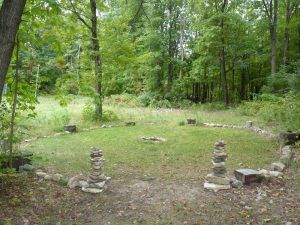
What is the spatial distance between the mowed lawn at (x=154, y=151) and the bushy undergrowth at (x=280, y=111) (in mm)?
984

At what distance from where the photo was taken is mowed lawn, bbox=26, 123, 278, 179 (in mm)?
5793

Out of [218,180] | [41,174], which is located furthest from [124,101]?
[218,180]

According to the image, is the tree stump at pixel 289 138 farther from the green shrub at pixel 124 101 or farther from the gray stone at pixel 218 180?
the green shrub at pixel 124 101

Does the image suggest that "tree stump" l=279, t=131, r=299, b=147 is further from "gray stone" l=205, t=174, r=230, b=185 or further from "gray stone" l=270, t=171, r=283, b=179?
"gray stone" l=205, t=174, r=230, b=185

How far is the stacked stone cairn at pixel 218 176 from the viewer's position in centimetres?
466

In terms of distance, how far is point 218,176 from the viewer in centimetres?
481

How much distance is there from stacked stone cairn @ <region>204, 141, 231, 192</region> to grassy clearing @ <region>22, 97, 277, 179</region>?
1.80ft

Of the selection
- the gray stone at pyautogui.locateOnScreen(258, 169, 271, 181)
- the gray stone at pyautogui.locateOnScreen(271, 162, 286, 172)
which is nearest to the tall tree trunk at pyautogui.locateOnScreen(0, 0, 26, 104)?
the gray stone at pyautogui.locateOnScreen(258, 169, 271, 181)

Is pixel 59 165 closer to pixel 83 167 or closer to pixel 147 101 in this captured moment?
pixel 83 167

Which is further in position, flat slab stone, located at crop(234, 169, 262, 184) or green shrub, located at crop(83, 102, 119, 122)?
green shrub, located at crop(83, 102, 119, 122)

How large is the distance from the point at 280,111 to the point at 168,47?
42.4 feet

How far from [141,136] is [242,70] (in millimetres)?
15294

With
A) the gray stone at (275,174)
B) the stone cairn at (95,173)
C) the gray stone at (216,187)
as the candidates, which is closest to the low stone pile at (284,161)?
the gray stone at (275,174)

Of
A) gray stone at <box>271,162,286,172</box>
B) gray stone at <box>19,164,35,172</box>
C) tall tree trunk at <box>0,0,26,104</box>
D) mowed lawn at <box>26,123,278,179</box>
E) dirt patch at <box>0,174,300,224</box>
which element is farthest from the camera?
mowed lawn at <box>26,123,278,179</box>
